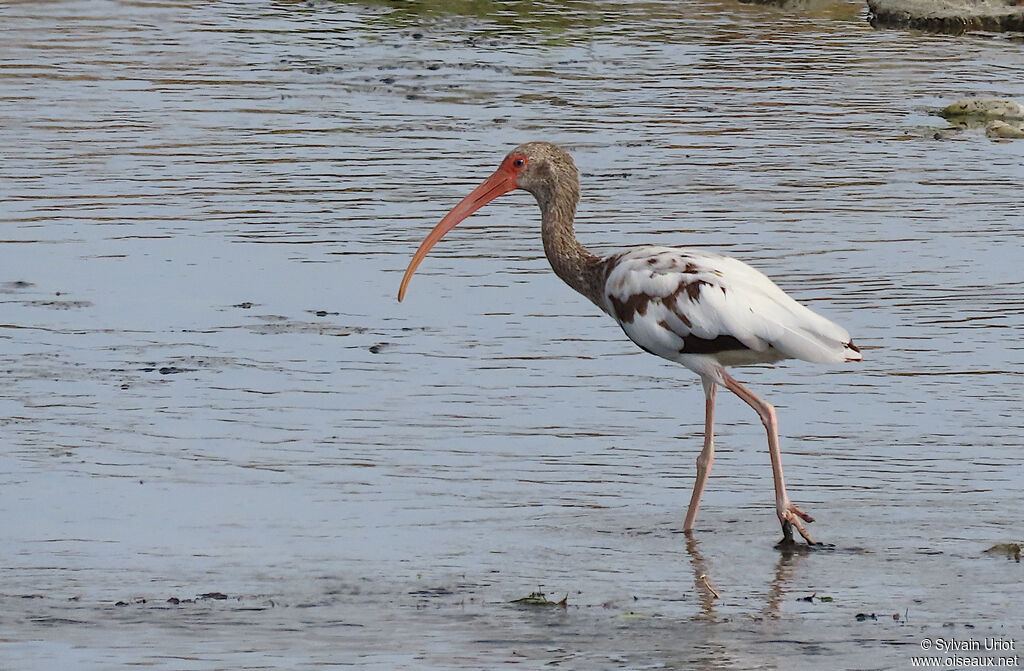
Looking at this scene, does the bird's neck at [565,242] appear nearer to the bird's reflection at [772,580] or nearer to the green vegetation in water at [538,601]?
the bird's reflection at [772,580]

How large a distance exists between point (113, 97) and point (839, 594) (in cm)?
1321

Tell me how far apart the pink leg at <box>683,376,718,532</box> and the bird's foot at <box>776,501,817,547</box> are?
0.37 metres

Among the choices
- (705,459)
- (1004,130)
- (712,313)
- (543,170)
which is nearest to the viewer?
(712,313)

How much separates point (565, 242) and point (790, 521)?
2.02 m

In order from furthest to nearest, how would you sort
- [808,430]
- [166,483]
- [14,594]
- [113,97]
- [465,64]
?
1. [465,64]
2. [113,97]
3. [808,430]
4. [166,483]
5. [14,594]

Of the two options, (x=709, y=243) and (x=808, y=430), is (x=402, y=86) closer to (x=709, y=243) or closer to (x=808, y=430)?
(x=709, y=243)

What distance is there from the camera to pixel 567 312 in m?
11.9

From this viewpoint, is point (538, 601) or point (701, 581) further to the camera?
point (701, 581)

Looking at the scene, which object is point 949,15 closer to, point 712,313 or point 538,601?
point 712,313

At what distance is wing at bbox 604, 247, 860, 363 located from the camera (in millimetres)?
8383

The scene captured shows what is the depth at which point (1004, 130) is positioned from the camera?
1788 centimetres

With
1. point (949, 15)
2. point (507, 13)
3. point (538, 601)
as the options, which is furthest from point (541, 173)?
point (507, 13)

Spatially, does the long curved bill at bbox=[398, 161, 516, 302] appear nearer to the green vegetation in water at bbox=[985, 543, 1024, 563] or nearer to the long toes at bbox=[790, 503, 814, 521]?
the long toes at bbox=[790, 503, 814, 521]

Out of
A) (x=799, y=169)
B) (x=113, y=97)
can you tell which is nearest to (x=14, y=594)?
(x=799, y=169)
